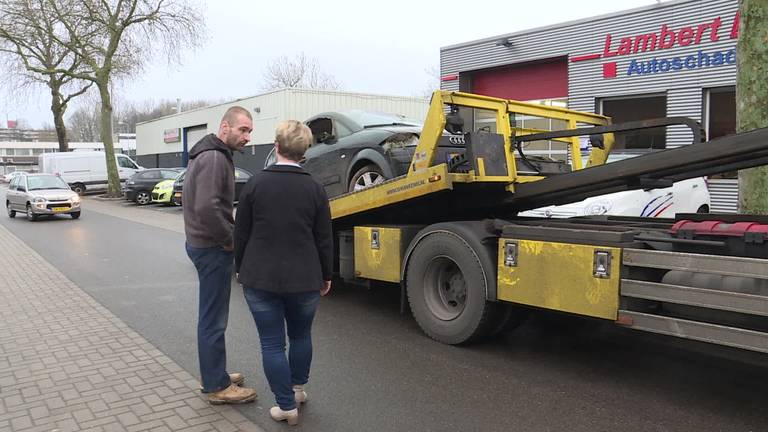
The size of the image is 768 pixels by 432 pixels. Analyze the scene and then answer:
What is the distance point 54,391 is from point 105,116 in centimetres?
2944

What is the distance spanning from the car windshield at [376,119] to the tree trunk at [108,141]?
83.9 ft

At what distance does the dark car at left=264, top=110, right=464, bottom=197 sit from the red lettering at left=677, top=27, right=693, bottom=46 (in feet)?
31.0

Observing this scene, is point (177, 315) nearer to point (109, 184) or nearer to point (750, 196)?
point (750, 196)

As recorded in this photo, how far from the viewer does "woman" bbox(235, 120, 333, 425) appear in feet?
11.6

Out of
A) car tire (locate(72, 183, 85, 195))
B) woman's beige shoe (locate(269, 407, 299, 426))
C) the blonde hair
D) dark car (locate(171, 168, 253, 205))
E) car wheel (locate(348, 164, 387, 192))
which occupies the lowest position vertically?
woman's beige shoe (locate(269, 407, 299, 426))

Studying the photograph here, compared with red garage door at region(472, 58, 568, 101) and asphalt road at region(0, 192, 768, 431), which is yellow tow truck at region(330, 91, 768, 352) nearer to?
asphalt road at region(0, 192, 768, 431)

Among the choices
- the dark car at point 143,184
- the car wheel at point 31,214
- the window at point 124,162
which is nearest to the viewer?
the car wheel at point 31,214

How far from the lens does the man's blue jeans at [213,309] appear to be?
398cm

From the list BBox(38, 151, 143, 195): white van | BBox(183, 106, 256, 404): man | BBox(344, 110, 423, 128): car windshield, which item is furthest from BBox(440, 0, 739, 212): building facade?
BBox(38, 151, 143, 195): white van

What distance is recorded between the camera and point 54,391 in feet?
14.1

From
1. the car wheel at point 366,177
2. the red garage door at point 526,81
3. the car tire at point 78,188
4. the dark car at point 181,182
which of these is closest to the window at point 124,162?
the car tire at point 78,188

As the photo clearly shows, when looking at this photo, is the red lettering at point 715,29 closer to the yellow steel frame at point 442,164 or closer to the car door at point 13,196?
the yellow steel frame at point 442,164

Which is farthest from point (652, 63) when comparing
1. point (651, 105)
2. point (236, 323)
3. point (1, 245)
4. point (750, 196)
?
point (1, 245)

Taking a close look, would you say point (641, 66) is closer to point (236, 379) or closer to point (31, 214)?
point (236, 379)
